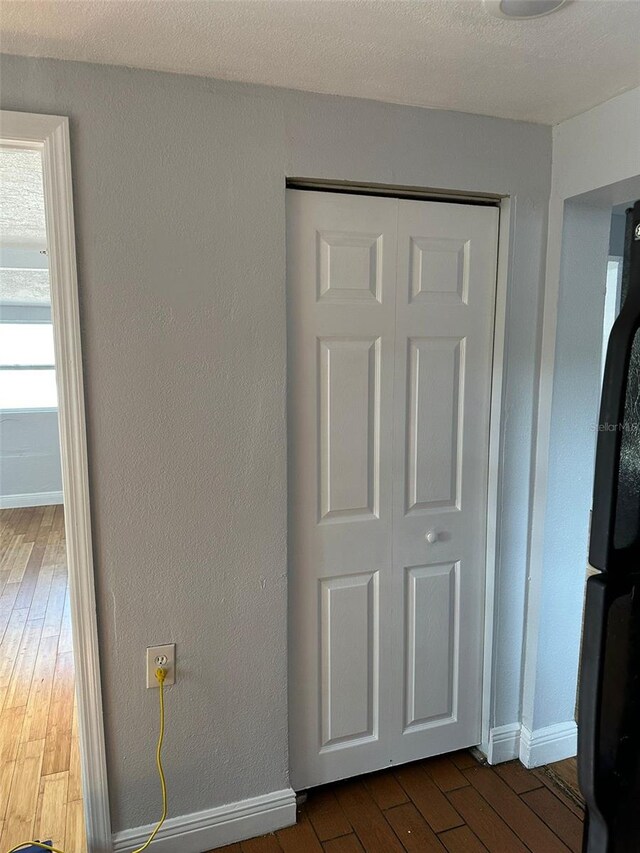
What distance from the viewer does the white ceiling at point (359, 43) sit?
1242 mm

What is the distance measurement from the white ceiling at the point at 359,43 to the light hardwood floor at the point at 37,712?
2.25m

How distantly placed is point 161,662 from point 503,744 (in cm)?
133

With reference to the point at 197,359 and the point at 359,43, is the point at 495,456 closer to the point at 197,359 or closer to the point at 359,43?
the point at 197,359

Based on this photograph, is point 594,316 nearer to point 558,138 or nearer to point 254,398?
point 558,138

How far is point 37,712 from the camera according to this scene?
2.50 meters

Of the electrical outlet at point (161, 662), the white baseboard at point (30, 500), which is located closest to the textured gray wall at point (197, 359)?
the electrical outlet at point (161, 662)

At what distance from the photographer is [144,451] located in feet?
5.39

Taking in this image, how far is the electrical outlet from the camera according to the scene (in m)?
1.70

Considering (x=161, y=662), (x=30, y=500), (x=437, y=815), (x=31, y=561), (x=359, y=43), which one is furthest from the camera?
(x=30, y=500)

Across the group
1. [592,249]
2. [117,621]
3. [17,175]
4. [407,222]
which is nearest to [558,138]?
[592,249]

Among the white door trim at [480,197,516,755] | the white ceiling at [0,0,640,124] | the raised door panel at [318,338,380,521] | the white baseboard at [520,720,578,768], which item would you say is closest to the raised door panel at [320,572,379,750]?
the raised door panel at [318,338,380,521]

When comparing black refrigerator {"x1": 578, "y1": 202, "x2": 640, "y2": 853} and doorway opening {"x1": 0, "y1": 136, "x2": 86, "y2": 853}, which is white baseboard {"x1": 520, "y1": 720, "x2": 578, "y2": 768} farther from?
doorway opening {"x1": 0, "y1": 136, "x2": 86, "y2": 853}

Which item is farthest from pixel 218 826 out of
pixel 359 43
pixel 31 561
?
pixel 31 561

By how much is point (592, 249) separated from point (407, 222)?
0.65m
